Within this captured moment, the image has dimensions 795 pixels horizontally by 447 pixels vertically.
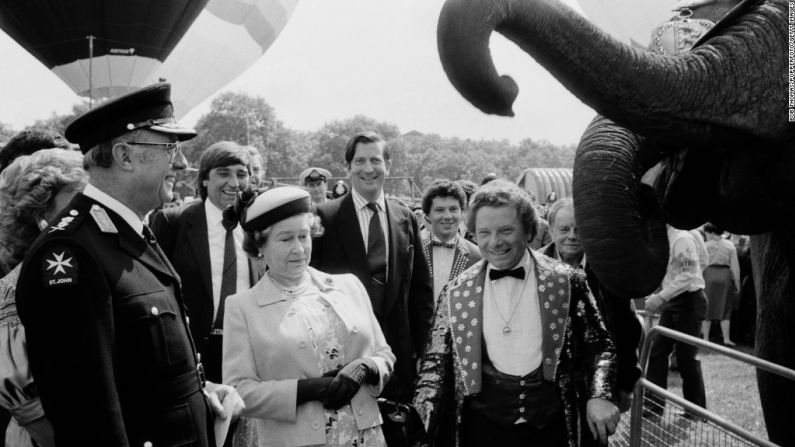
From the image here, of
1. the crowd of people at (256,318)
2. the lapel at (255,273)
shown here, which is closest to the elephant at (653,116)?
the crowd of people at (256,318)

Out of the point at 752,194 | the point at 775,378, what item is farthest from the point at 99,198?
the point at 775,378

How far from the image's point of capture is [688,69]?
194 centimetres

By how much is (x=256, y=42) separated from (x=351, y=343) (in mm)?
25218

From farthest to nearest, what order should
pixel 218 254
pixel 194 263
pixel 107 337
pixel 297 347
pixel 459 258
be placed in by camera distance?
1. pixel 459 258
2. pixel 218 254
3. pixel 194 263
4. pixel 297 347
5. pixel 107 337

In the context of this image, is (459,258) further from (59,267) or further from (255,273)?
(59,267)

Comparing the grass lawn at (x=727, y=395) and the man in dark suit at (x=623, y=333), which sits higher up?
the man in dark suit at (x=623, y=333)

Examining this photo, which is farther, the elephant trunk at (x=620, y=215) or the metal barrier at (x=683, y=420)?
the metal barrier at (x=683, y=420)

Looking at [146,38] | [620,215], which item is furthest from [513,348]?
[146,38]

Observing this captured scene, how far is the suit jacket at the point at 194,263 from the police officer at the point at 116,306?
64.6 inches

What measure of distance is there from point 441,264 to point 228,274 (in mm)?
1784

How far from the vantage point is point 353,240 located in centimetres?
490

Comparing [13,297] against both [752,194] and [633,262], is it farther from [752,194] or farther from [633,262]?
[752,194]

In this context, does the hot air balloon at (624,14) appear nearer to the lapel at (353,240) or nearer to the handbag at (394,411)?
the lapel at (353,240)

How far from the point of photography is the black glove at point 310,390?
3.16 m
